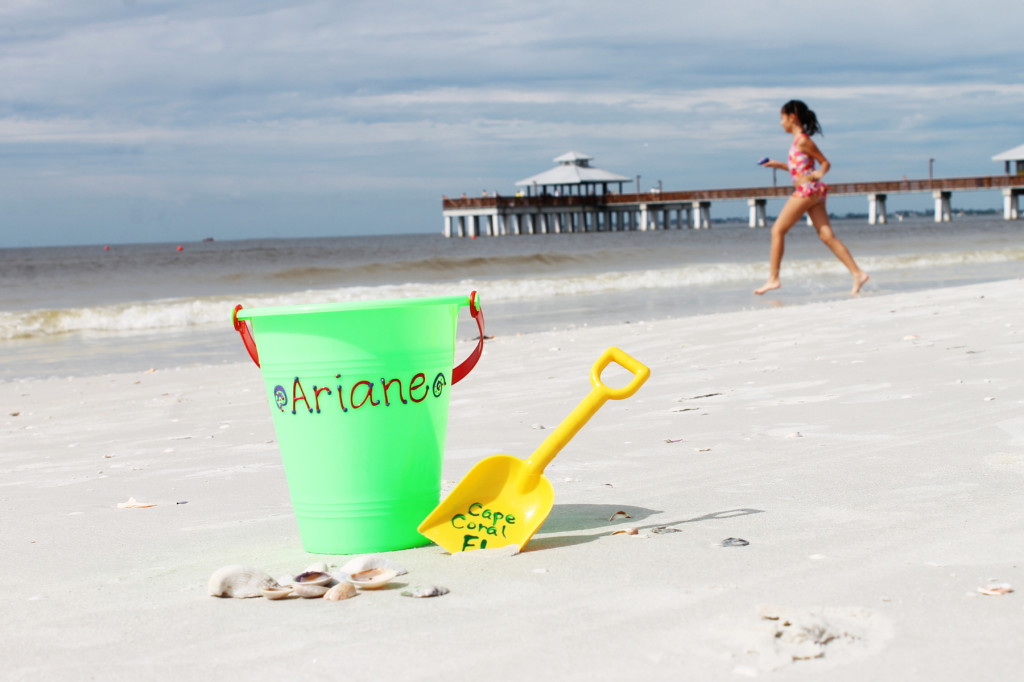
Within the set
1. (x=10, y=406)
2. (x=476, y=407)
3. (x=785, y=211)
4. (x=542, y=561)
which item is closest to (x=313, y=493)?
(x=542, y=561)

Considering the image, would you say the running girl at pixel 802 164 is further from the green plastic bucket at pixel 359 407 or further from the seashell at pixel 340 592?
the seashell at pixel 340 592

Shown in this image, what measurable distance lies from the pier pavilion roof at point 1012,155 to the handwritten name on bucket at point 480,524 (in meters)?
64.4

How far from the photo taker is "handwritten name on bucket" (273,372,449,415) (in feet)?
7.20

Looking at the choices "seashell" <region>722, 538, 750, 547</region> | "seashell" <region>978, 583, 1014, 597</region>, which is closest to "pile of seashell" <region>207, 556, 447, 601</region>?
"seashell" <region>722, 538, 750, 547</region>

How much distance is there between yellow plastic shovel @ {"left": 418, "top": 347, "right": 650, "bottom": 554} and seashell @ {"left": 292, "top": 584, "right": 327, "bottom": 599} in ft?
1.11

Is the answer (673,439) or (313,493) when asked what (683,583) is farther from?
(673,439)

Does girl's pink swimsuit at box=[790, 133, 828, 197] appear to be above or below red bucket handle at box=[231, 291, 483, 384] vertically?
above

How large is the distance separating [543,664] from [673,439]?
1954mm

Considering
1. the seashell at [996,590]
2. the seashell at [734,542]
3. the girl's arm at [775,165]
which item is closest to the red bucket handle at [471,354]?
the seashell at [734,542]

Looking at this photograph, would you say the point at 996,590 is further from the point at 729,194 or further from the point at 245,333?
the point at 729,194

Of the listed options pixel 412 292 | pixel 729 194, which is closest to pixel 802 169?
pixel 412 292

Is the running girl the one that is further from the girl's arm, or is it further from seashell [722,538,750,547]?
seashell [722,538,750,547]

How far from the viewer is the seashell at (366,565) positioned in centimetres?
205

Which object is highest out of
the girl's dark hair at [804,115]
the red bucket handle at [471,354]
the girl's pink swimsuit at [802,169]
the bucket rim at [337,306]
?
the girl's dark hair at [804,115]
